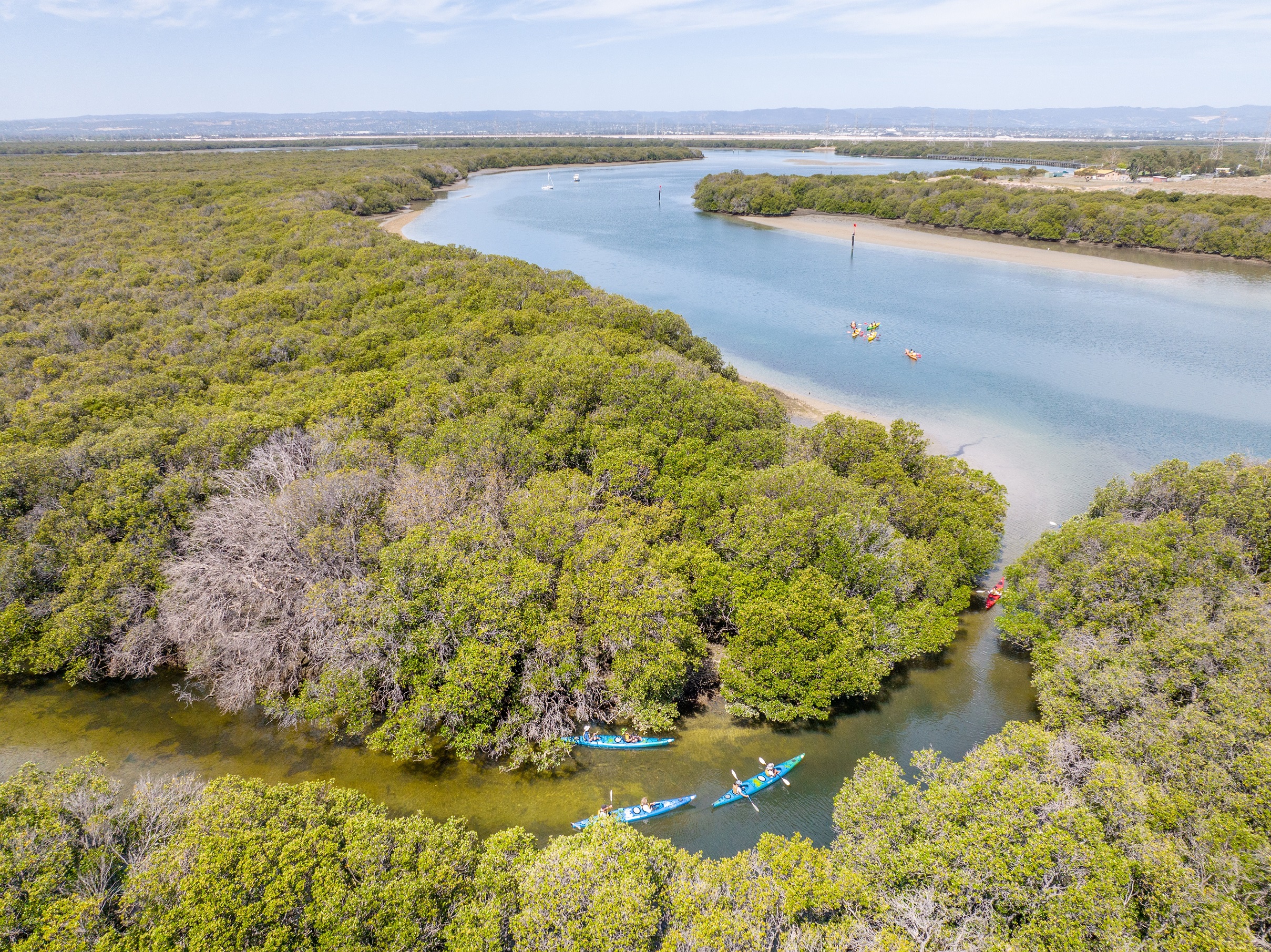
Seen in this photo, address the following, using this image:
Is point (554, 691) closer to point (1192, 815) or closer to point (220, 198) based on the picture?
point (1192, 815)

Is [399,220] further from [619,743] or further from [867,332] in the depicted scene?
[619,743]

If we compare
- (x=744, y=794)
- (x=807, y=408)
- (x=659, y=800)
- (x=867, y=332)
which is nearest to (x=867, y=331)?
(x=867, y=332)

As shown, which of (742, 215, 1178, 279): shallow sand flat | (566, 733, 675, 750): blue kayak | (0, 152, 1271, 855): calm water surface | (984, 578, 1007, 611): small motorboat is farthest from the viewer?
(742, 215, 1178, 279): shallow sand flat

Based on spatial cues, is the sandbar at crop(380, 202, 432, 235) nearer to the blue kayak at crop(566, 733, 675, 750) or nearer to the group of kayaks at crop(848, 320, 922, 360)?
the group of kayaks at crop(848, 320, 922, 360)

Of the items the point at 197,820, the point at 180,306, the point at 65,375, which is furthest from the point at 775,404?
the point at 180,306

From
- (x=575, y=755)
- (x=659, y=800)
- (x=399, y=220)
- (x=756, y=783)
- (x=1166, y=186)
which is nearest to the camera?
(x=659, y=800)

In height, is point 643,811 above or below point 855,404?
below

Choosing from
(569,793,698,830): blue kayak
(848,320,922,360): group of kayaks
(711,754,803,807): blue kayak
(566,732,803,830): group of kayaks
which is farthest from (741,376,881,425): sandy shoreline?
(569,793,698,830): blue kayak

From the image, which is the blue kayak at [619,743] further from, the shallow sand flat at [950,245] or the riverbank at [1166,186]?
the riverbank at [1166,186]
